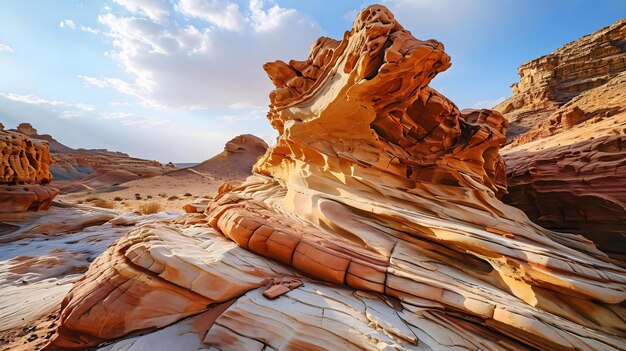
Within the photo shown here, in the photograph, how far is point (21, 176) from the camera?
12.4 meters

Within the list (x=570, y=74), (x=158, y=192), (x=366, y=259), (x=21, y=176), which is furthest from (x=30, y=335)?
(x=570, y=74)

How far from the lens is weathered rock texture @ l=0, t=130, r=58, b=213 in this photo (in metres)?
11.3

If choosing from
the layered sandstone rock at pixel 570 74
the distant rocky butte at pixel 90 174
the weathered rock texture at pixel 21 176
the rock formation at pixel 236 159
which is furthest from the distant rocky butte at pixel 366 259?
the distant rocky butte at pixel 90 174

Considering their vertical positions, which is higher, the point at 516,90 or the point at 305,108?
A: the point at 516,90

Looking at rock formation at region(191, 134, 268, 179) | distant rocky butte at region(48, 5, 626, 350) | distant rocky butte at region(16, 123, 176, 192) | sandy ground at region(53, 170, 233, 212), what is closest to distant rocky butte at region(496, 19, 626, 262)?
distant rocky butte at region(48, 5, 626, 350)

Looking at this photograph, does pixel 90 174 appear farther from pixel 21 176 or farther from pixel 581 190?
pixel 581 190

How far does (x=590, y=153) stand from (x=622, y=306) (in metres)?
7.92

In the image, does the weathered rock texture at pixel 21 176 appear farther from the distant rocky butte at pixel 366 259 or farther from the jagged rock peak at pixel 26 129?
the jagged rock peak at pixel 26 129

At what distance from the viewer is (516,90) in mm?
43188

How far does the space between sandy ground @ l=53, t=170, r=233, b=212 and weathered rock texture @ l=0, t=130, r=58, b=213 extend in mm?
5891

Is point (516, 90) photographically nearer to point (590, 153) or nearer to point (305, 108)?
point (590, 153)

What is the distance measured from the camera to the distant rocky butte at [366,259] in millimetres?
3299

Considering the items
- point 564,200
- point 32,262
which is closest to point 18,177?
point 32,262

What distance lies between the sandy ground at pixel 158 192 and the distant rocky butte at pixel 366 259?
52.5 feet
